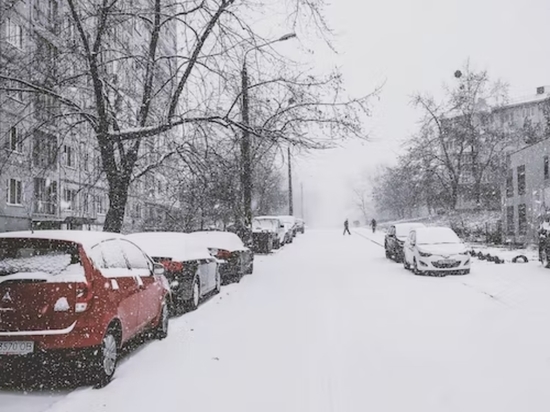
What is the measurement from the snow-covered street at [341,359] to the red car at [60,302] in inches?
16.3

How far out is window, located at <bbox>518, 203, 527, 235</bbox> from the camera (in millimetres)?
34688

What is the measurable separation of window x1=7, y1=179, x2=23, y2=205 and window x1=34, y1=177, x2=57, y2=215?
2.63 feet

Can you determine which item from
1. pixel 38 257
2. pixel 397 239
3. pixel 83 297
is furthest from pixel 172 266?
pixel 397 239

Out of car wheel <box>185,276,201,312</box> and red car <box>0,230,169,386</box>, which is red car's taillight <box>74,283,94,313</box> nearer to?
red car <box>0,230,169,386</box>

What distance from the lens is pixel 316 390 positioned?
226 inches

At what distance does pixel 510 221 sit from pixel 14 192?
2934cm

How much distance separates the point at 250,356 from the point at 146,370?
1266 millimetres

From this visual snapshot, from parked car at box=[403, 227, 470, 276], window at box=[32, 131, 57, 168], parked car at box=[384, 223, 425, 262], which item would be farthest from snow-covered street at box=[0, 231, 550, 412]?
parked car at box=[384, 223, 425, 262]

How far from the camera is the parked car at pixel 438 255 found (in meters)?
17.7

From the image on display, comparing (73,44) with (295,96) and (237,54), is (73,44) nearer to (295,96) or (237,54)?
(237,54)

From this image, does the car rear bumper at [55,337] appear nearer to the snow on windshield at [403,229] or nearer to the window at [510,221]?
the snow on windshield at [403,229]

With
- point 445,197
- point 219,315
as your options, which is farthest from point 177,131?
point 445,197

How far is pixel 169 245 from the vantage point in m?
11.4

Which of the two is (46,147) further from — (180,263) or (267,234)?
(267,234)
